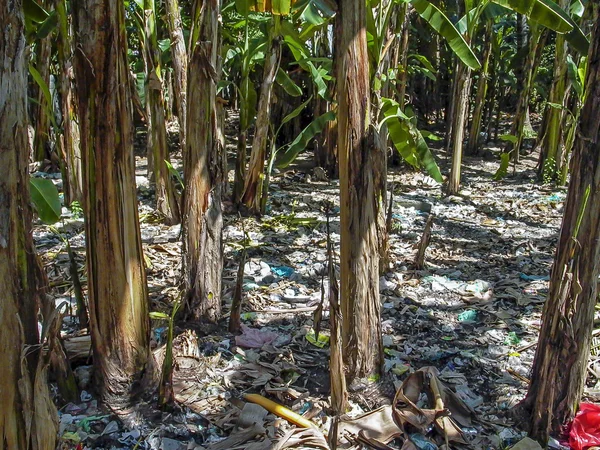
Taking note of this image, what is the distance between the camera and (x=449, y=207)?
7059mm

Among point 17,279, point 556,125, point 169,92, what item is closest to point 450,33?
point 17,279

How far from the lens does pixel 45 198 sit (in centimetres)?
266

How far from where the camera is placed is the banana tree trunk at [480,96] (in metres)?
8.98

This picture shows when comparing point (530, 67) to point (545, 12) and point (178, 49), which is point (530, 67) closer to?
point (178, 49)

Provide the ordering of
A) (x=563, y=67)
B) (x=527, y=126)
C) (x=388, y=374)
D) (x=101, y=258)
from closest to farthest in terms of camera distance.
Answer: (x=101, y=258) < (x=388, y=374) < (x=563, y=67) < (x=527, y=126)

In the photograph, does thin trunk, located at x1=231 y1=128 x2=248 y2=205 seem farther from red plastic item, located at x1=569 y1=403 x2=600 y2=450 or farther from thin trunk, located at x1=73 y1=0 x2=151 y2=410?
red plastic item, located at x1=569 y1=403 x2=600 y2=450

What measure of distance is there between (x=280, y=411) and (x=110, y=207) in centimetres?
125

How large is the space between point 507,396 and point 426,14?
91.2 inches

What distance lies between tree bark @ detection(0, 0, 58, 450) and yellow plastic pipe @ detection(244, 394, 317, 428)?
3.88 feet

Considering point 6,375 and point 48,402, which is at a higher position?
point 6,375

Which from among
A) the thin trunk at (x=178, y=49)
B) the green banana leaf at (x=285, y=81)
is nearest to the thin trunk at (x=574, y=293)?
the thin trunk at (x=178, y=49)

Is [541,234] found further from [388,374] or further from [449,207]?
[388,374]

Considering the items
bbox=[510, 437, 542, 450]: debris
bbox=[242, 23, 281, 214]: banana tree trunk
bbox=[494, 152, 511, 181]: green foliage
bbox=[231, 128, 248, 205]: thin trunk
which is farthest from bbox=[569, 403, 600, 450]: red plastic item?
bbox=[494, 152, 511, 181]: green foliage

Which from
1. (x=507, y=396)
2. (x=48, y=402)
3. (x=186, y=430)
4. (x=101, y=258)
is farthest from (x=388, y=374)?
(x=48, y=402)
